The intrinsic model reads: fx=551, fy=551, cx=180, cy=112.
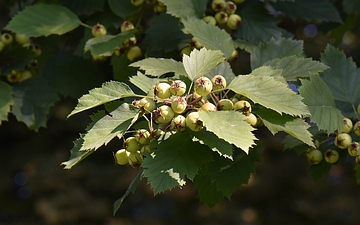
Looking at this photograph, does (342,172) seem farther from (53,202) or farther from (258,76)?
(258,76)

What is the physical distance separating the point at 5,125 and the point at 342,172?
9.80 feet

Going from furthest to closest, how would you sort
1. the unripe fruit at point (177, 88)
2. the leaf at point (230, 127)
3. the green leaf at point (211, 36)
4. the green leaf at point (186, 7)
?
the green leaf at point (186, 7) → the green leaf at point (211, 36) → the unripe fruit at point (177, 88) → the leaf at point (230, 127)

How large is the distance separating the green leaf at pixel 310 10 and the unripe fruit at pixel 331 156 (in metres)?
0.61

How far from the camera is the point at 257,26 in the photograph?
1729 mm

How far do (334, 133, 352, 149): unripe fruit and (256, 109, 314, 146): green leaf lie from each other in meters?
0.21

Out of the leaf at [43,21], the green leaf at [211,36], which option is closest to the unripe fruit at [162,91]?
the green leaf at [211,36]

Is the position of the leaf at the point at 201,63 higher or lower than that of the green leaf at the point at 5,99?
higher

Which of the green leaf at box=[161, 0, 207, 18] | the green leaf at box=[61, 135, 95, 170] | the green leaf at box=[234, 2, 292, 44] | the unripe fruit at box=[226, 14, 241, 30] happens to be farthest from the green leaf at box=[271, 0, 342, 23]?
the green leaf at box=[61, 135, 95, 170]

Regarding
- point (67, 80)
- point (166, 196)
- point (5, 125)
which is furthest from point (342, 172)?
point (67, 80)

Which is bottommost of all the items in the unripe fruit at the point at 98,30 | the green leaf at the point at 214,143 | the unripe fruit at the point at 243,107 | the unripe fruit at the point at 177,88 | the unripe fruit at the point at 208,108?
the unripe fruit at the point at 98,30

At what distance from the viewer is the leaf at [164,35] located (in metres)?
1.67

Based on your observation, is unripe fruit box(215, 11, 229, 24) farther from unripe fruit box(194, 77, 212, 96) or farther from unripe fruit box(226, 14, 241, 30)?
unripe fruit box(194, 77, 212, 96)

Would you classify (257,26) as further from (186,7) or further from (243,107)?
(243,107)

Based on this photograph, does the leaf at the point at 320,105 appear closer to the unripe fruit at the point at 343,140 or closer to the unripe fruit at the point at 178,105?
the unripe fruit at the point at 343,140
